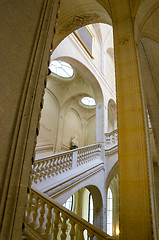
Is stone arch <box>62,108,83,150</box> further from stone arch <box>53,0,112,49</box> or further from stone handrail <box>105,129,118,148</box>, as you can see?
stone arch <box>53,0,112,49</box>

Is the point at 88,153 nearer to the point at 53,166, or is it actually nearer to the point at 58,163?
the point at 58,163

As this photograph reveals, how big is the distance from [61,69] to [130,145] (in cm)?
979

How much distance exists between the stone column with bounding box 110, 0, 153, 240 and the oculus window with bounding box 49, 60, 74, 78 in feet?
24.5

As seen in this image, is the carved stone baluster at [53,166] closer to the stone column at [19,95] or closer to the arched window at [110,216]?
the stone column at [19,95]

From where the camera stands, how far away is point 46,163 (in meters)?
5.48

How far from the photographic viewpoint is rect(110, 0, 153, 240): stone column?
2959 mm

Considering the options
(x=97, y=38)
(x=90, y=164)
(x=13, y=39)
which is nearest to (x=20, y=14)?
(x=13, y=39)

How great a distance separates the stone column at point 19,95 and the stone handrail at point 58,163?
4.01m

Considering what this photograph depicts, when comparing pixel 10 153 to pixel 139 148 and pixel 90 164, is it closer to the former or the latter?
pixel 139 148

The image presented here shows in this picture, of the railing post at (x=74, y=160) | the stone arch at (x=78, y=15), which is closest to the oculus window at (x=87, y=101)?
the stone arch at (x=78, y=15)

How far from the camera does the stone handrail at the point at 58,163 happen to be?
204 inches

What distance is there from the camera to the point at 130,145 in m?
3.59

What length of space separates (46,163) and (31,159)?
447 cm

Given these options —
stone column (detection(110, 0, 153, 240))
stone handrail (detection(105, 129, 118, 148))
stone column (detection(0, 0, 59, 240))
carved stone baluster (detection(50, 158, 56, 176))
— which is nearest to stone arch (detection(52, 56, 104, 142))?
stone handrail (detection(105, 129, 118, 148))
